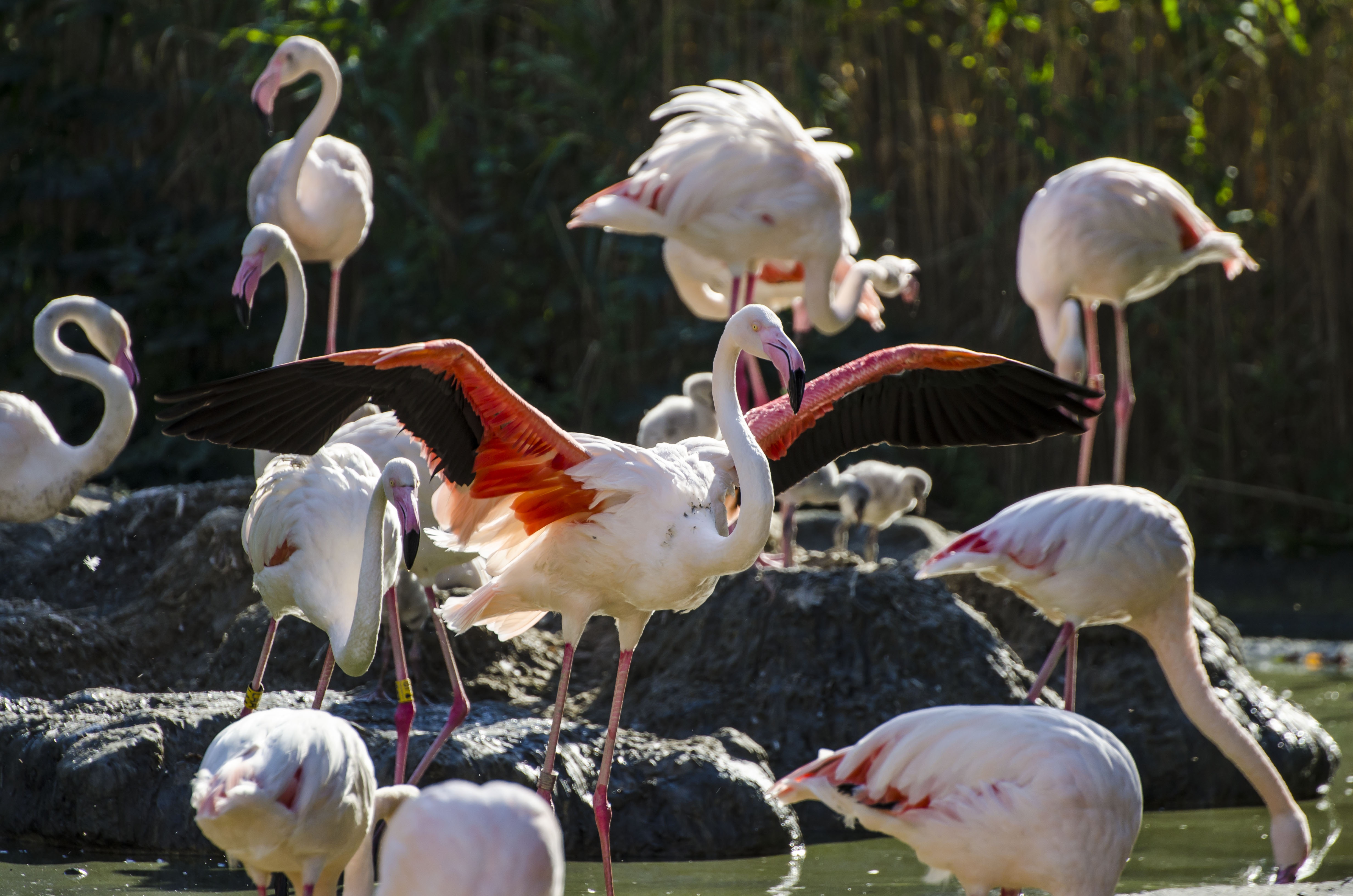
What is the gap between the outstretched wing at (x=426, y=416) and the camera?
3.37m

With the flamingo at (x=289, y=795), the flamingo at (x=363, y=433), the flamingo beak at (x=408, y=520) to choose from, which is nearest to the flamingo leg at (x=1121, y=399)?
the flamingo at (x=363, y=433)

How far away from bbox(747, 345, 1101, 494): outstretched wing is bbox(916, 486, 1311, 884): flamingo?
13.1 inches

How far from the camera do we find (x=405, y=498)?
3.52 metres

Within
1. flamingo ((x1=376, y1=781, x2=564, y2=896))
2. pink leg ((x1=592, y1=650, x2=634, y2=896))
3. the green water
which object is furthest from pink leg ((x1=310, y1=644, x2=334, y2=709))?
flamingo ((x1=376, y1=781, x2=564, y2=896))

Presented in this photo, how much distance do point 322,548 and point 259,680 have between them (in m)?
0.45

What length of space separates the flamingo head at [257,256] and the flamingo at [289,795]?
74.4 inches

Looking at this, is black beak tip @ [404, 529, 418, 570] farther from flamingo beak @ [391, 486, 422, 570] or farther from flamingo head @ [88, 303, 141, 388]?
flamingo head @ [88, 303, 141, 388]

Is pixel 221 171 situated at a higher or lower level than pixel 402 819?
higher

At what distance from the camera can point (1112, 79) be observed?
29.2 ft

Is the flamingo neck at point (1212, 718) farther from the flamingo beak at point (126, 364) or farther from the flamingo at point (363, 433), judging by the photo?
the flamingo beak at point (126, 364)

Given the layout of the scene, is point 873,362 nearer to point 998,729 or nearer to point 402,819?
point 998,729

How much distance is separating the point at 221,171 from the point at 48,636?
500 cm

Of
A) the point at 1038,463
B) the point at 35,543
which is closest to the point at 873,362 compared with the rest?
the point at 35,543

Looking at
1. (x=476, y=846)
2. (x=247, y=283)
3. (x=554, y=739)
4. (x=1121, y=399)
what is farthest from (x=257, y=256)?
(x=1121, y=399)
